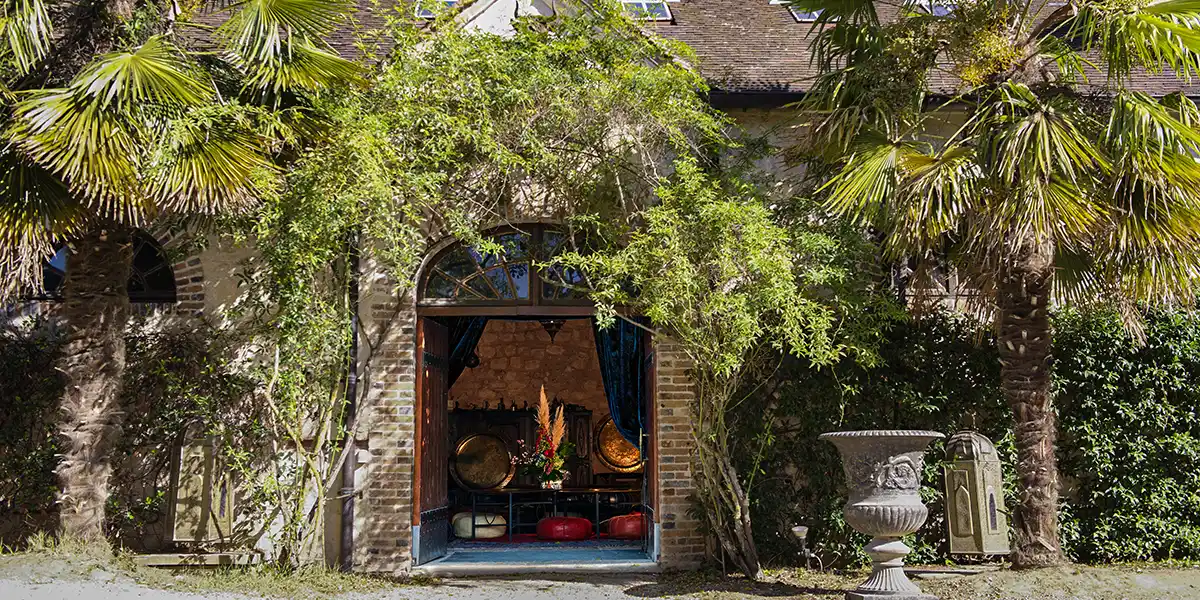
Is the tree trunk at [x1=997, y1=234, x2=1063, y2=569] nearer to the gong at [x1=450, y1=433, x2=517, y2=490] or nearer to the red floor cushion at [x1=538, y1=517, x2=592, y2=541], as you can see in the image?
the red floor cushion at [x1=538, y1=517, x2=592, y2=541]

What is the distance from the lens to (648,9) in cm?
929

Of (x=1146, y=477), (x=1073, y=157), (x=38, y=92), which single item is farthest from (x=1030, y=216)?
(x=38, y=92)

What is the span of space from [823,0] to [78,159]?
5.43 metres

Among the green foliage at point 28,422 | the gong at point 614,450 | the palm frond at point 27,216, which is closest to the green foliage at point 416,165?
the palm frond at point 27,216

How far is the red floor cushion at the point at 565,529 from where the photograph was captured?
10961 millimetres

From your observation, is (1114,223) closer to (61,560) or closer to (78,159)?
(78,159)

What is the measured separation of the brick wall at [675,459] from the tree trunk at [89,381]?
4.20m

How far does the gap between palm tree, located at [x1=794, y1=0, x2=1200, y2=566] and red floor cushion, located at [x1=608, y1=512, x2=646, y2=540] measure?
4.18 metres

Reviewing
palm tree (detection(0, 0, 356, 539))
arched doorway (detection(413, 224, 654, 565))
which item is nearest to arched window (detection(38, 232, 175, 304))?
palm tree (detection(0, 0, 356, 539))

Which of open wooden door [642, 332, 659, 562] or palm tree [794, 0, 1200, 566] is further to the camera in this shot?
open wooden door [642, 332, 659, 562]

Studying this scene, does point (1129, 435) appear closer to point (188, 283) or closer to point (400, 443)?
point (400, 443)

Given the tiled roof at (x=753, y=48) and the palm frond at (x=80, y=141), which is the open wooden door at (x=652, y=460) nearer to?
the tiled roof at (x=753, y=48)

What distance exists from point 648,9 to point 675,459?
13.4ft

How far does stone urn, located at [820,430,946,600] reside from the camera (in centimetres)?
648
